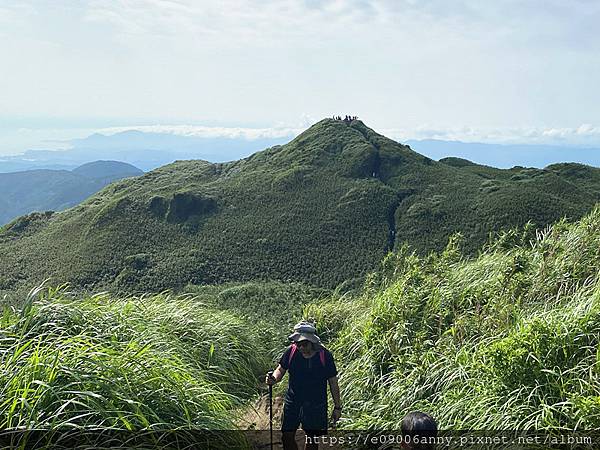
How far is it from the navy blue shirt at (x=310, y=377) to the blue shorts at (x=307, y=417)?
4cm

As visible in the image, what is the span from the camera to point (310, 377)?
3.91m

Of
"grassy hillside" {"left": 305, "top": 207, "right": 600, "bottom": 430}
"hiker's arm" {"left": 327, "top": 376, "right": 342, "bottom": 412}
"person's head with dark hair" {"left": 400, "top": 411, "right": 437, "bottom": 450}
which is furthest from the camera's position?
"hiker's arm" {"left": 327, "top": 376, "right": 342, "bottom": 412}

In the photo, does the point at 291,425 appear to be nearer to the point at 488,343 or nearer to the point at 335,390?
the point at 335,390

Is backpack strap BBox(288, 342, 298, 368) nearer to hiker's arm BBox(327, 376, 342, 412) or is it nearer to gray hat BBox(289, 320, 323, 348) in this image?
gray hat BBox(289, 320, 323, 348)

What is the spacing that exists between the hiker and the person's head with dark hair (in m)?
1.35

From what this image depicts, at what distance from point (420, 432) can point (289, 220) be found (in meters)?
32.1

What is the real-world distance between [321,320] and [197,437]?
4.62 meters

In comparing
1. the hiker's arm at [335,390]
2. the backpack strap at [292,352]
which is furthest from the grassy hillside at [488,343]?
the backpack strap at [292,352]

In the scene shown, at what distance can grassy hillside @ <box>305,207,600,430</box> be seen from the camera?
12.2ft

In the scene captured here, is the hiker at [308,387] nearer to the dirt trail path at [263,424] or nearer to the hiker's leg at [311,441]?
the hiker's leg at [311,441]

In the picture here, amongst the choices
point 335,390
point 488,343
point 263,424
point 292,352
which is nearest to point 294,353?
point 292,352

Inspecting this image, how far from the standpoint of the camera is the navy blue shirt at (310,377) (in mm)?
3908

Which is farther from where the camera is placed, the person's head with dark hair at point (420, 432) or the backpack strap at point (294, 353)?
the backpack strap at point (294, 353)

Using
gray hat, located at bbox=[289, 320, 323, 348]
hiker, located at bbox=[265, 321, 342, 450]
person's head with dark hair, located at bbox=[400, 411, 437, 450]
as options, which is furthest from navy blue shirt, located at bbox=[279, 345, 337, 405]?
person's head with dark hair, located at bbox=[400, 411, 437, 450]
